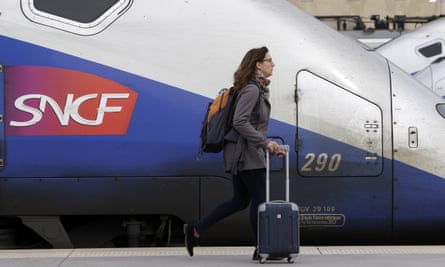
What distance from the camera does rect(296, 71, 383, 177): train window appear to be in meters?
8.53

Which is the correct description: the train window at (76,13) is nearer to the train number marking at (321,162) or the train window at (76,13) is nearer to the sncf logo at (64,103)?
the sncf logo at (64,103)

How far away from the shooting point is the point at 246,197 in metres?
7.36

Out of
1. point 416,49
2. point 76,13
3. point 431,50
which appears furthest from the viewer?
point 416,49

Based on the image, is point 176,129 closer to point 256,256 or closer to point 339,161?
point 339,161

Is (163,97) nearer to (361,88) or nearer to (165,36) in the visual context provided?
(165,36)

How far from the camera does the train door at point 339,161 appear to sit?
8.53 meters

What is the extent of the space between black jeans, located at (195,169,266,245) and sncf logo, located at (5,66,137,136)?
1466mm

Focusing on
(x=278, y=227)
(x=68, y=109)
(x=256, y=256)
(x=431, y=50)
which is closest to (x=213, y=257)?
(x=256, y=256)

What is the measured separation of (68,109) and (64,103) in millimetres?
60

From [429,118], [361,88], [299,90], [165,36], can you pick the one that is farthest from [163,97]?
[429,118]

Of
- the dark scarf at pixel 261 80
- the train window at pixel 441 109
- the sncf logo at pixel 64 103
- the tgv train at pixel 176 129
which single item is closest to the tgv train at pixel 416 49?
the train window at pixel 441 109

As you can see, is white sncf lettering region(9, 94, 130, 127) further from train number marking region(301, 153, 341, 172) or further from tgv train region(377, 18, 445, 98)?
tgv train region(377, 18, 445, 98)

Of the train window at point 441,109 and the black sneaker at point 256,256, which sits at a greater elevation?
the train window at point 441,109

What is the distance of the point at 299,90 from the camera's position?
8.59 metres
